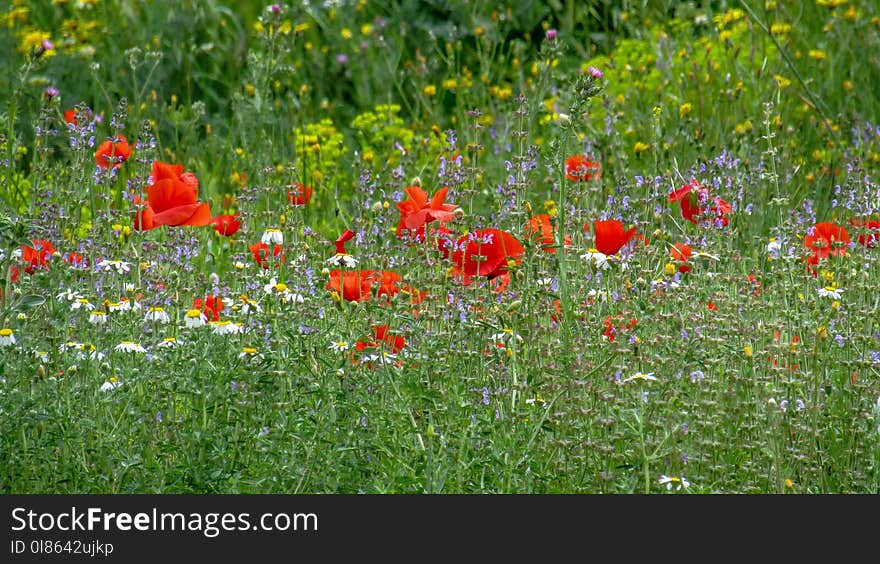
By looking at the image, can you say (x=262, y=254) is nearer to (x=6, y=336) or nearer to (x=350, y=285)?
(x=350, y=285)

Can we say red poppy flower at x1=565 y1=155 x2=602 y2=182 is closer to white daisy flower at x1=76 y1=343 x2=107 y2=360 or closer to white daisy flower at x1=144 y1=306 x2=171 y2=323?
white daisy flower at x1=144 y1=306 x2=171 y2=323

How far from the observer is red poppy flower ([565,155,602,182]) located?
136 inches

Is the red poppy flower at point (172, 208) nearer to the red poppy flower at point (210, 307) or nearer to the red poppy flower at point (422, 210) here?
the red poppy flower at point (210, 307)

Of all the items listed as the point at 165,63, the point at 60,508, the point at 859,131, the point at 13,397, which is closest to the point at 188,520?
the point at 60,508

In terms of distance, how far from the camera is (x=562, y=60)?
23.1 feet

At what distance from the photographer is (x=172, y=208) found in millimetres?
2975

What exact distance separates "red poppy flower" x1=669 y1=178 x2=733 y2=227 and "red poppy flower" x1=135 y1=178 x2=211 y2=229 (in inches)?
47.3

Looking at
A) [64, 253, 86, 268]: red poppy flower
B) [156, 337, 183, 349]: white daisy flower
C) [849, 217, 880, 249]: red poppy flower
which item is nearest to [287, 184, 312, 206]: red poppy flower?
[64, 253, 86, 268]: red poppy flower

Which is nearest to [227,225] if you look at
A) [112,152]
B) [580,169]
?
[112,152]

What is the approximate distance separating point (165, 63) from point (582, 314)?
4281 millimetres

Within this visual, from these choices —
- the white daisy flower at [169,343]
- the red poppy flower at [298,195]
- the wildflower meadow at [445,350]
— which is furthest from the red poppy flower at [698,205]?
the white daisy flower at [169,343]

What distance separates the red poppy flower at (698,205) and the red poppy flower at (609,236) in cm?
42

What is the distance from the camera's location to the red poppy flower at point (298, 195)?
11.8 feet

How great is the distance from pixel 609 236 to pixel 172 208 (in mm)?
1020
